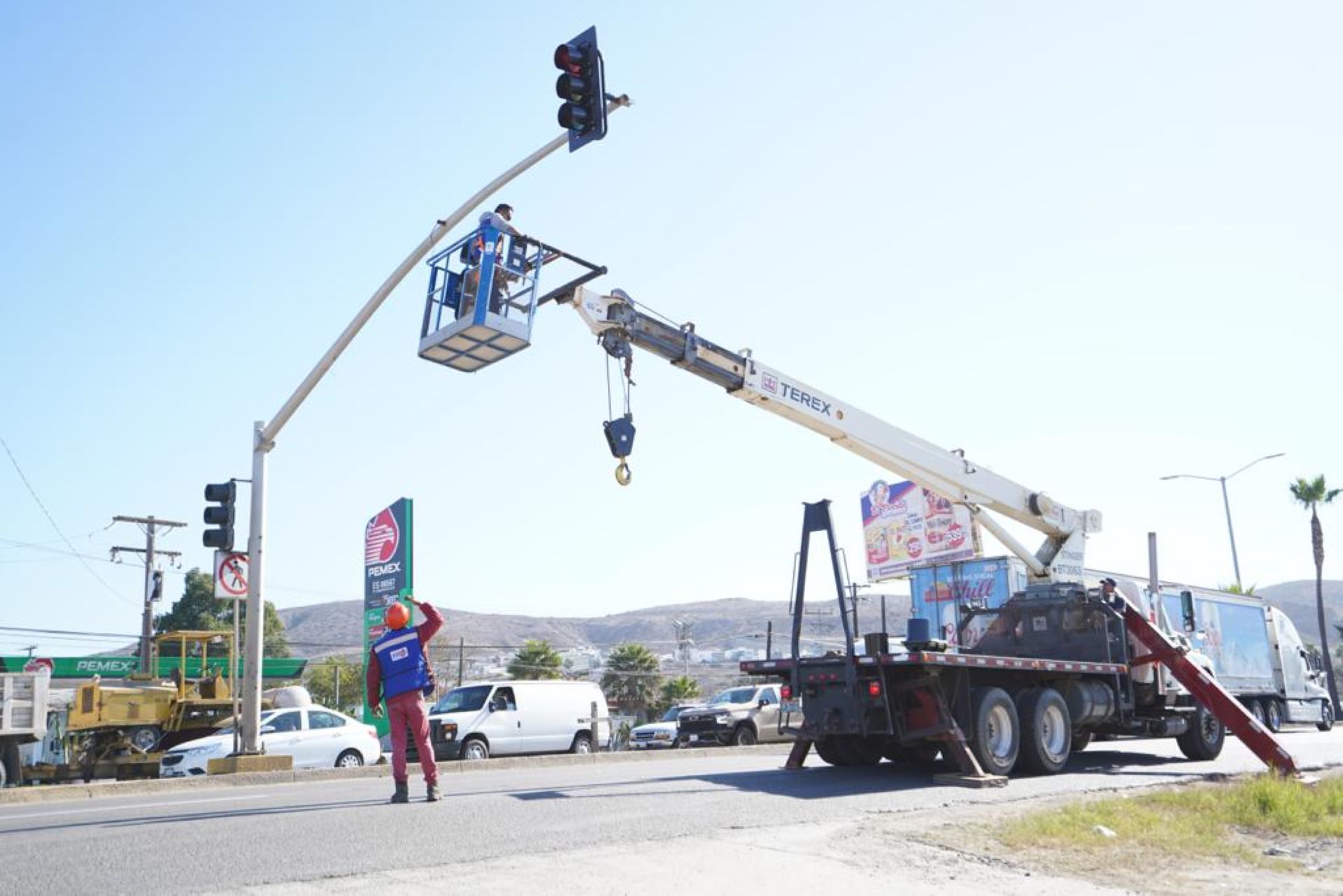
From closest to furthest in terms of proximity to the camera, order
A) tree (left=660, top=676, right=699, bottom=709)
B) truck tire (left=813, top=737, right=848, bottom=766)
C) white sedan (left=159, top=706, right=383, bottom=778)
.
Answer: truck tire (left=813, top=737, right=848, bottom=766) < white sedan (left=159, top=706, right=383, bottom=778) < tree (left=660, top=676, right=699, bottom=709)

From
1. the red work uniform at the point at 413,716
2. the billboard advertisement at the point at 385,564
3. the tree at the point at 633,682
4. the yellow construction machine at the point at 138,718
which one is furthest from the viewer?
the tree at the point at 633,682

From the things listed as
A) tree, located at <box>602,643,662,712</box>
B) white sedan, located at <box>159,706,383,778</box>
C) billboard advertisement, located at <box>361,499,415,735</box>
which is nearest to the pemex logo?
billboard advertisement, located at <box>361,499,415,735</box>

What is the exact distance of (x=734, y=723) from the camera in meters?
26.2

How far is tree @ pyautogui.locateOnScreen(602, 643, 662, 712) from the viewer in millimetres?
65562

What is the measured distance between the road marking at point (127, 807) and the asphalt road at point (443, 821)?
4 centimetres

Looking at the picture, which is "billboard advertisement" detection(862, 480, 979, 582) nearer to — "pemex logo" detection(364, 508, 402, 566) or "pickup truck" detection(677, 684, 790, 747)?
"pickup truck" detection(677, 684, 790, 747)

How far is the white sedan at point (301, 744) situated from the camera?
1886cm

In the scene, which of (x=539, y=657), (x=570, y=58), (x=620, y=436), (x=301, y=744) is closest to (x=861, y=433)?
(x=620, y=436)

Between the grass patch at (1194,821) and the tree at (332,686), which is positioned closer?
the grass patch at (1194,821)

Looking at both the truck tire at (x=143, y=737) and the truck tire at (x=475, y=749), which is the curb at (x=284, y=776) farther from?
the truck tire at (x=143, y=737)

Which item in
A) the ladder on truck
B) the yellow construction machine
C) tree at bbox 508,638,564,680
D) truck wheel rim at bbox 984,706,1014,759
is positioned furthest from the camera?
tree at bbox 508,638,564,680

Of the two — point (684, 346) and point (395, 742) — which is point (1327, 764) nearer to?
point (684, 346)

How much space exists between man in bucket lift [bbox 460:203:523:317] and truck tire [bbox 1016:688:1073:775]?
7630mm

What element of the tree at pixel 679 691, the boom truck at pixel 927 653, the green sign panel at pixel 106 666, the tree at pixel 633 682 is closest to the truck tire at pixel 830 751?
the boom truck at pixel 927 653
